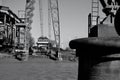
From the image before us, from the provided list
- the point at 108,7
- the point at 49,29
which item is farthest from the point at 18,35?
the point at 108,7

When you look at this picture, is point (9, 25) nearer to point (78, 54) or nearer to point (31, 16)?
point (31, 16)

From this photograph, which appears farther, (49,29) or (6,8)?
(49,29)

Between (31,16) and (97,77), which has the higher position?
(31,16)

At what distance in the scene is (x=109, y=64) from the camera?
1.78 meters

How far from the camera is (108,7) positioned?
263 centimetres

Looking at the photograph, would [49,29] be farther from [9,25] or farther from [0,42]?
[0,42]

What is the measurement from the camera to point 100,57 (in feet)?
5.93

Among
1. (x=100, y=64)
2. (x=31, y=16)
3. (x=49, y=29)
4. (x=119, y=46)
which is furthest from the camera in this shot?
(x=49, y=29)

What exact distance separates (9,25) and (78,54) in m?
59.7

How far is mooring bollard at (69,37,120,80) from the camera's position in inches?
68.1

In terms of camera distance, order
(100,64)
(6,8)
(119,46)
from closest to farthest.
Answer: (119,46) < (100,64) < (6,8)

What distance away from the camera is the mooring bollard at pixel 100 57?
1.73 m

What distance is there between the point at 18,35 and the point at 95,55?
6880cm

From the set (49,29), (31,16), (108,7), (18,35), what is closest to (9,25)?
(18,35)
